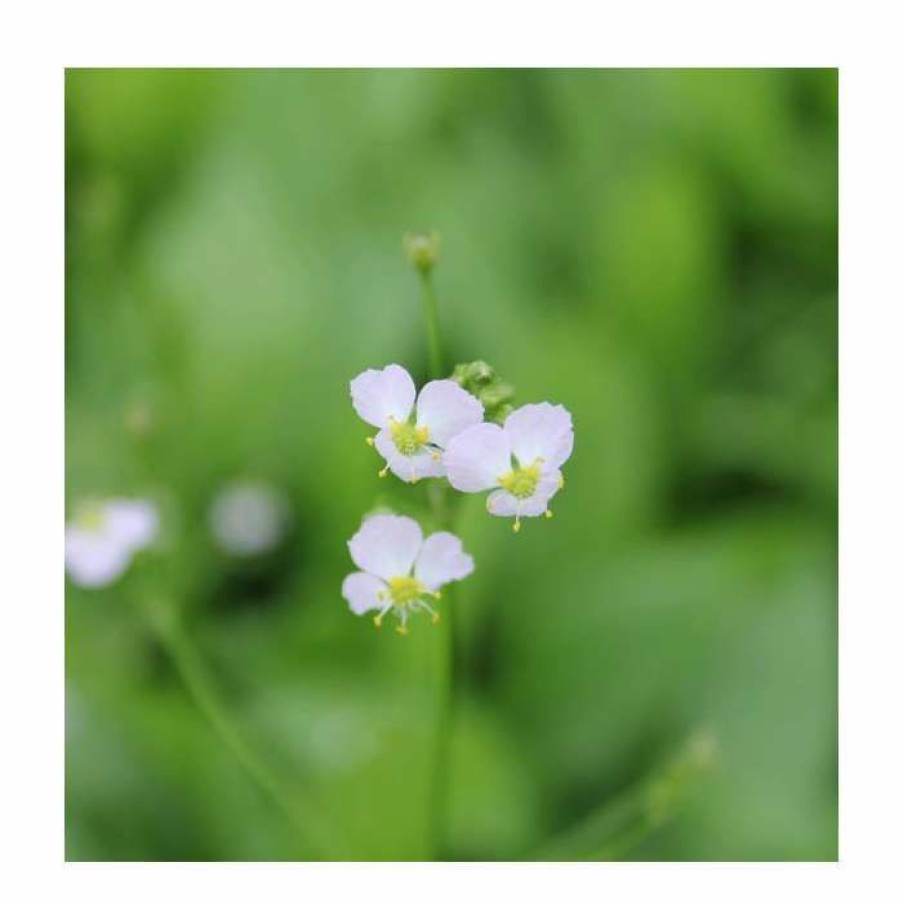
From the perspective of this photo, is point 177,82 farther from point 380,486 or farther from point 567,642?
point 567,642

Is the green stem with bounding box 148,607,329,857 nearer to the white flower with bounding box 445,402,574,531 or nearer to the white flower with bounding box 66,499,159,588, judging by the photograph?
the white flower with bounding box 66,499,159,588

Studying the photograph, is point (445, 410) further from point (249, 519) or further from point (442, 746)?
point (249, 519)

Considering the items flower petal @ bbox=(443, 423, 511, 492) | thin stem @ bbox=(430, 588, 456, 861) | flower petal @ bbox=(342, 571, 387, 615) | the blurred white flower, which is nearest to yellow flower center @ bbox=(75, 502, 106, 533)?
the blurred white flower

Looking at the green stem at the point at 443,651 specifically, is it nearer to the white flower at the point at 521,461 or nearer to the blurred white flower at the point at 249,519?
the white flower at the point at 521,461

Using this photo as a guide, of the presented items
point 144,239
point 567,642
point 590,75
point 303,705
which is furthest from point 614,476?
point 144,239

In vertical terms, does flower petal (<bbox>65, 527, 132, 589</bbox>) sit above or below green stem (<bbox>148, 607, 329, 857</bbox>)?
above

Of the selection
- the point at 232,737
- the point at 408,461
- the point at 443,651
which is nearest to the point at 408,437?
the point at 408,461
